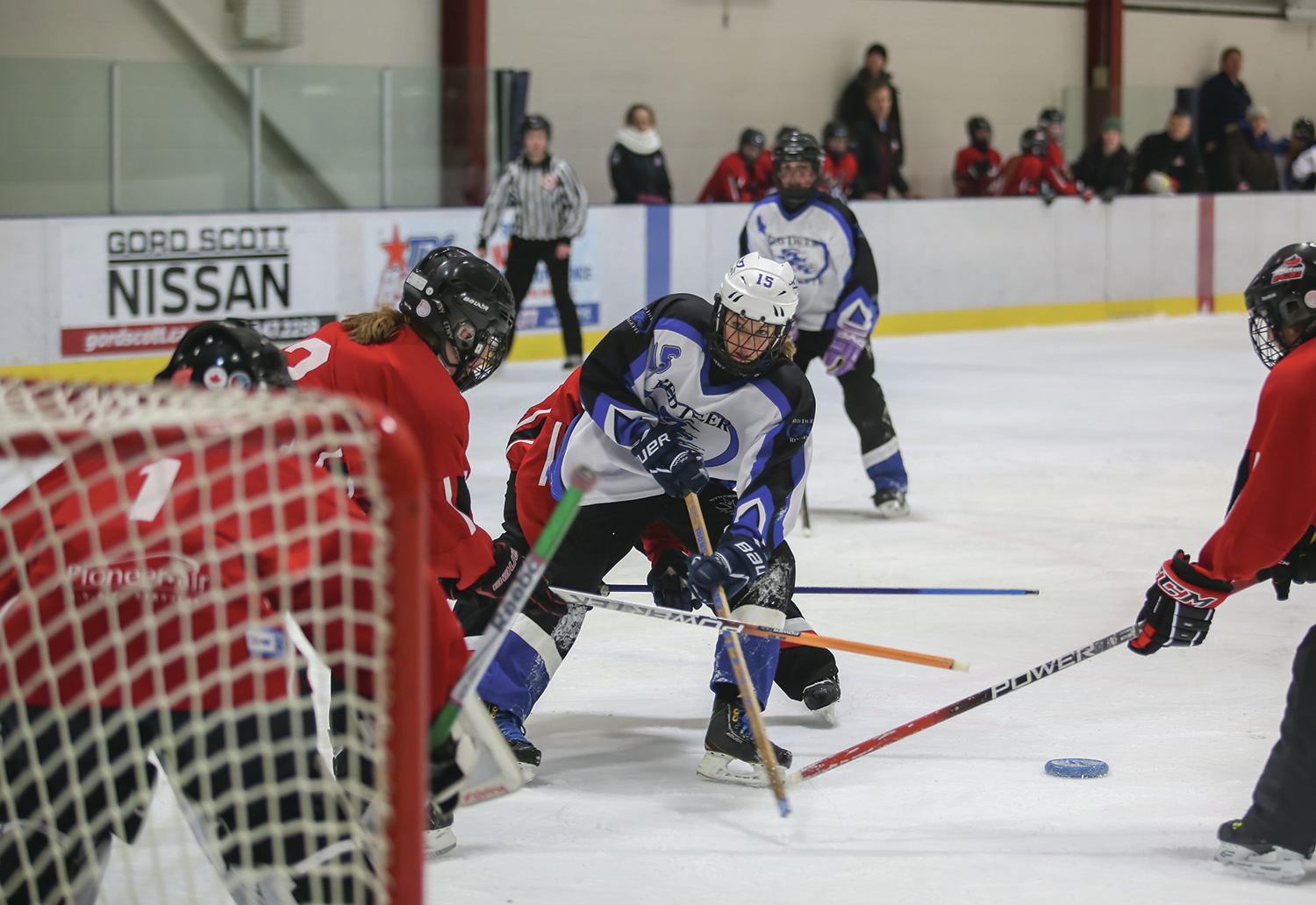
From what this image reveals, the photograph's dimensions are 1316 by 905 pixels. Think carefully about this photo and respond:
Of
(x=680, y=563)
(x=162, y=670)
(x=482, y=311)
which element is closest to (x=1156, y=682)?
(x=680, y=563)

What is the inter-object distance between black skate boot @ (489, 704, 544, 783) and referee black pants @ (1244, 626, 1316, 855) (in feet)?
4.28

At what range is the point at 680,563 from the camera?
3.80 metres

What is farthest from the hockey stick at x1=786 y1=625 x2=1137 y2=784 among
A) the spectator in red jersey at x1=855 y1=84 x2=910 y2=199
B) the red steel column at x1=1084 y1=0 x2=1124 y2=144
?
the red steel column at x1=1084 y1=0 x2=1124 y2=144

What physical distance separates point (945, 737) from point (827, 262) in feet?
8.90

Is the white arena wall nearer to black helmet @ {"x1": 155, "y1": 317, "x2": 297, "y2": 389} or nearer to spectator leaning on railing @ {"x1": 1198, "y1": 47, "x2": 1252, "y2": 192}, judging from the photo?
spectator leaning on railing @ {"x1": 1198, "y1": 47, "x2": 1252, "y2": 192}

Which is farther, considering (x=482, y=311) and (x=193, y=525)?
(x=482, y=311)

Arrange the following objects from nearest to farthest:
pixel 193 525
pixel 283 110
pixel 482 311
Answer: pixel 193 525
pixel 482 311
pixel 283 110

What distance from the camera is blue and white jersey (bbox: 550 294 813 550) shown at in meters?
3.48

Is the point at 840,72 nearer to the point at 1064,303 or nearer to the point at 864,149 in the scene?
the point at 864,149

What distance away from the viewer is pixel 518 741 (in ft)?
11.2

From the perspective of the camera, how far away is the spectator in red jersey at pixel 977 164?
12961 millimetres

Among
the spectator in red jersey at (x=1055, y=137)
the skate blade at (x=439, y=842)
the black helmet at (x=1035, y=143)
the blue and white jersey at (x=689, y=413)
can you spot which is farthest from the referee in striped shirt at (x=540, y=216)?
the skate blade at (x=439, y=842)

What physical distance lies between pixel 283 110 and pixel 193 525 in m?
7.61

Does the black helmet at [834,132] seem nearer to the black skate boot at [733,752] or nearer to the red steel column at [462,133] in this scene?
the red steel column at [462,133]
